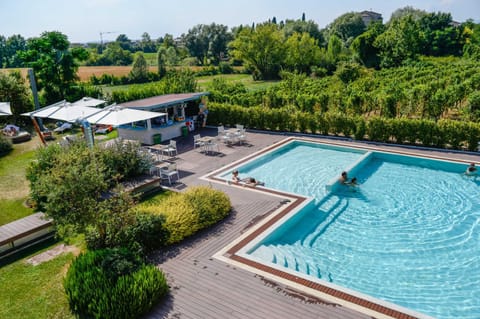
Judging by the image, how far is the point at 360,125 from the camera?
19.8 metres

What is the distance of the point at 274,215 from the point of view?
11.2 metres

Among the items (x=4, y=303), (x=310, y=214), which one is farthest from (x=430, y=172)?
(x=4, y=303)

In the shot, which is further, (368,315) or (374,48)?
(374,48)

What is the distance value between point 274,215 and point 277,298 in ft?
13.0

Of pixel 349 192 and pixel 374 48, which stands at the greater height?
pixel 374 48

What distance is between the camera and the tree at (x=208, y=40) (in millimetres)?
82938

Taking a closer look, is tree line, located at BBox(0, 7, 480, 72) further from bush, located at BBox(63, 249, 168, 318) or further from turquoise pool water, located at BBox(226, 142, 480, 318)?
bush, located at BBox(63, 249, 168, 318)

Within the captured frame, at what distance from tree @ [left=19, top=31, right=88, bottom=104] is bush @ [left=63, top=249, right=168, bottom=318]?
81.6 ft

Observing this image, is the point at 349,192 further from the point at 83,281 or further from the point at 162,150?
the point at 83,281

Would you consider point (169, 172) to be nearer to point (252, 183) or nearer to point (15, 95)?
point (252, 183)

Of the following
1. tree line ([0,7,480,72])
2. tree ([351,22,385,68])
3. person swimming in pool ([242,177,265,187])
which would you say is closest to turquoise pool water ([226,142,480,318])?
person swimming in pool ([242,177,265,187])

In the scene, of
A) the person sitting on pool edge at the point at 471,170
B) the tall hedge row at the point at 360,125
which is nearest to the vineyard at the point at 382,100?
the tall hedge row at the point at 360,125

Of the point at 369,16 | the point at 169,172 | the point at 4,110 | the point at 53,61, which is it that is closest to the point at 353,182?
the point at 169,172

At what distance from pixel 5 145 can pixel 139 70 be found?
131ft
